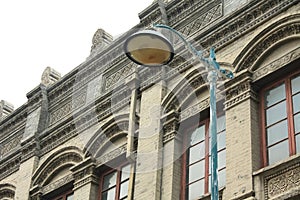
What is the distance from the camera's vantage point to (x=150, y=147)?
19.5 metres

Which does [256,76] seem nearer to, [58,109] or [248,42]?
[248,42]

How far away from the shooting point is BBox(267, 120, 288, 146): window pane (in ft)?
55.3

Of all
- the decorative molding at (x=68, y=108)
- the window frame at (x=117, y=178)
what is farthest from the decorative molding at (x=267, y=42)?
the decorative molding at (x=68, y=108)

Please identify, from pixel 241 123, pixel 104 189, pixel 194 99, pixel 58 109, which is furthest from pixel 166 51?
pixel 58 109

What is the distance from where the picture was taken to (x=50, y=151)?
77.0 ft

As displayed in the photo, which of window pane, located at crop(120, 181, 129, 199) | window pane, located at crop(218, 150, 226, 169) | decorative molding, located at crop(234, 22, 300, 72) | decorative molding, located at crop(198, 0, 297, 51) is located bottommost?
window pane, located at crop(218, 150, 226, 169)

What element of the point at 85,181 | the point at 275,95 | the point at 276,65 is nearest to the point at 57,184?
the point at 85,181

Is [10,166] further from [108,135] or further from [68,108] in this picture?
[108,135]

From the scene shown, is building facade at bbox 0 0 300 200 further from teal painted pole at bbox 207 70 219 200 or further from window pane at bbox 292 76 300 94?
teal painted pole at bbox 207 70 219 200

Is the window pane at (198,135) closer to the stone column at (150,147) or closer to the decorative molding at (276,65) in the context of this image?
the stone column at (150,147)

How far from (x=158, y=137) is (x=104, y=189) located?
8.64ft

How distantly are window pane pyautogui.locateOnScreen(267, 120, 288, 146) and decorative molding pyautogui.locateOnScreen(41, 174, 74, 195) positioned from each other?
7.00 metres

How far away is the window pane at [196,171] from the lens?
60.1 feet

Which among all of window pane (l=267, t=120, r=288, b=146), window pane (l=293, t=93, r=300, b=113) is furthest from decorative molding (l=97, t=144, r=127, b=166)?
window pane (l=293, t=93, r=300, b=113)
